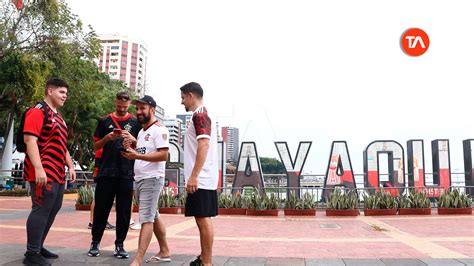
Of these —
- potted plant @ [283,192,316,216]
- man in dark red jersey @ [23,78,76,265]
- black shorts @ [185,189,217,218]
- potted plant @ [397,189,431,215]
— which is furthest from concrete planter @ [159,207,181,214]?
black shorts @ [185,189,217,218]

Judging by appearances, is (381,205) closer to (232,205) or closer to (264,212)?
(264,212)

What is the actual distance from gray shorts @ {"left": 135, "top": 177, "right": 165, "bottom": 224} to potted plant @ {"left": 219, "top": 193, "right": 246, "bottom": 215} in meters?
6.77

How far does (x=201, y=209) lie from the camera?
3613 millimetres

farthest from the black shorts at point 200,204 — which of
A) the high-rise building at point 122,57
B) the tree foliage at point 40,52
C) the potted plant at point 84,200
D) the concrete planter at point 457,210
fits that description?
the high-rise building at point 122,57

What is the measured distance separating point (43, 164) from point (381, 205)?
8.93 m

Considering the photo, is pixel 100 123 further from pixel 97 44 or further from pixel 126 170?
pixel 97 44

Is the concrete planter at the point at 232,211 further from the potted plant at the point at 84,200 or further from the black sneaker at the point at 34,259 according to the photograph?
the black sneaker at the point at 34,259

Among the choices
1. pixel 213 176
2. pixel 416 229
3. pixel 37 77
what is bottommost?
pixel 416 229

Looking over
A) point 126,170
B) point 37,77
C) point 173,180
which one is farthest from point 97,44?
point 126,170

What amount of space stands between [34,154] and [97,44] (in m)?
17.8

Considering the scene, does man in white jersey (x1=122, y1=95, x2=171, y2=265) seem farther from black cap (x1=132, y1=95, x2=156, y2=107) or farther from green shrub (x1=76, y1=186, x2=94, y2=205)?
green shrub (x1=76, y1=186, x2=94, y2=205)

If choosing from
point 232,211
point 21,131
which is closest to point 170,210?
point 232,211

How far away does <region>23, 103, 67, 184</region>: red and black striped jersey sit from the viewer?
3.80 m

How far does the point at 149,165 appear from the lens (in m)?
4.08
